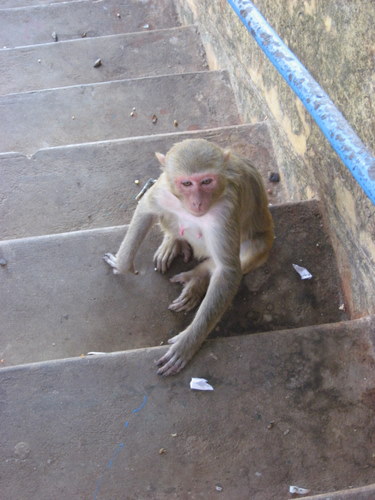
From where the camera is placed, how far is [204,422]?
277cm

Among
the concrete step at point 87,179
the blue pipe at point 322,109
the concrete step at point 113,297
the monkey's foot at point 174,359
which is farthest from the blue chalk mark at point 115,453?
the concrete step at point 87,179

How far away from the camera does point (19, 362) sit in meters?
3.39

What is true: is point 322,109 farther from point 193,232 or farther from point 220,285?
point 193,232

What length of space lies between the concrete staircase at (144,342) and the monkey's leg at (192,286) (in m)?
0.07

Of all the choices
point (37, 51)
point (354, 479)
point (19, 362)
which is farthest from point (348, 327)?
point (37, 51)

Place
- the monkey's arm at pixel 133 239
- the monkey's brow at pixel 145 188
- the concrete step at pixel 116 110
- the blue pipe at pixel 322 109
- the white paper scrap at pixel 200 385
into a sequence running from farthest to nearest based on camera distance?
the concrete step at pixel 116 110, the monkey's brow at pixel 145 188, the monkey's arm at pixel 133 239, the white paper scrap at pixel 200 385, the blue pipe at pixel 322 109

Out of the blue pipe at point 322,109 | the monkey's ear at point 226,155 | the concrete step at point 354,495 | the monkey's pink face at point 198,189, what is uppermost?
the blue pipe at point 322,109

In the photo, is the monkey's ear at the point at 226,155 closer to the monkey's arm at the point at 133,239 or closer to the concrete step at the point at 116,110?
the monkey's arm at the point at 133,239

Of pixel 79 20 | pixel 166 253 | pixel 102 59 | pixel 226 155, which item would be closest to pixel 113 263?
pixel 166 253

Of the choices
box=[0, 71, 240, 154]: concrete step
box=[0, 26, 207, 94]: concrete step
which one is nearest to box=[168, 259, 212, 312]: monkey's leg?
box=[0, 71, 240, 154]: concrete step

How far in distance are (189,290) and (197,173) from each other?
0.94 metres

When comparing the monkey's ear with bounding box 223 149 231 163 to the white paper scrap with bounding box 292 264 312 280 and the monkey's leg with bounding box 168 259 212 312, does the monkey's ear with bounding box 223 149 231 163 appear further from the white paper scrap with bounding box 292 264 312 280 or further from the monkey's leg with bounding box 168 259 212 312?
the white paper scrap with bounding box 292 264 312 280

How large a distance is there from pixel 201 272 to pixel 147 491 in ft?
4.91

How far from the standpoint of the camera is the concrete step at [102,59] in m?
6.39
